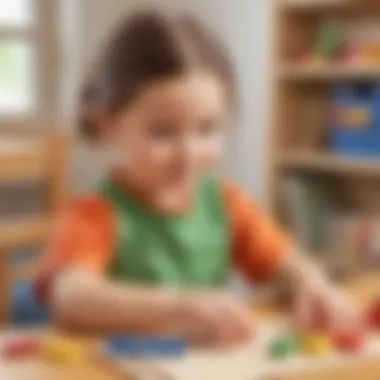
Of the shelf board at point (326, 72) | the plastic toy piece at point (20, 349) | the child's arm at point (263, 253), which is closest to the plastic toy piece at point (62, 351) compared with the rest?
the plastic toy piece at point (20, 349)

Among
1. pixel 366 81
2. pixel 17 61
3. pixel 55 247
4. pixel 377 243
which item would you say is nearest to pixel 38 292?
pixel 55 247

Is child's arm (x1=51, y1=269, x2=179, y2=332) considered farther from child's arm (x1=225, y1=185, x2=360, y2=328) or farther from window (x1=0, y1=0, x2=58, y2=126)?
window (x1=0, y1=0, x2=58, y2=126)

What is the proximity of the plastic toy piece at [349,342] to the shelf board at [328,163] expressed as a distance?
1475mm

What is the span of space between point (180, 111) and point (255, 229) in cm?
22

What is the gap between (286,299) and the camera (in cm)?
102

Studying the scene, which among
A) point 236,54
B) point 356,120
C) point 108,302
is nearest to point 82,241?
point 108,302

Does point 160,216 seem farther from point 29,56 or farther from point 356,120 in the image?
point 29,56

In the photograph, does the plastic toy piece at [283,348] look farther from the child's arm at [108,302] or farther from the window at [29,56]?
the window at [29,56]

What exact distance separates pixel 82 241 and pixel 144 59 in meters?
0.18

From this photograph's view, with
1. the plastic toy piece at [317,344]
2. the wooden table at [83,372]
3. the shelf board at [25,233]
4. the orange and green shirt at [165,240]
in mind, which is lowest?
the shelf board at [25,233]

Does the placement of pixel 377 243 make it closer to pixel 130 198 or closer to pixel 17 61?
pixel 17 61

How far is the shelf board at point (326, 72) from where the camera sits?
230cm

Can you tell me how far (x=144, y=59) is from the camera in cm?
90

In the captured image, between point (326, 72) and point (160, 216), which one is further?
point (326, 72)
